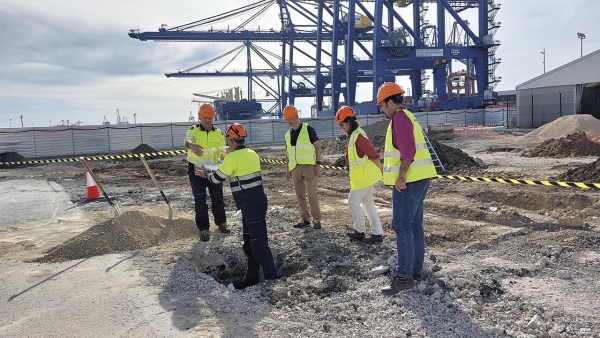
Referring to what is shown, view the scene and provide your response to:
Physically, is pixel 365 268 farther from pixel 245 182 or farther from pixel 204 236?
pixel 204 236

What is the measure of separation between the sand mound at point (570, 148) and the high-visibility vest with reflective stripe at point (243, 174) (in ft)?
43.2

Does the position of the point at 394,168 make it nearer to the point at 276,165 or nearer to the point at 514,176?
the point at 514,176

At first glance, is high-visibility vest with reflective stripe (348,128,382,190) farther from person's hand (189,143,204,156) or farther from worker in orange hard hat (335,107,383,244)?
person's hand (189,143,204,156)

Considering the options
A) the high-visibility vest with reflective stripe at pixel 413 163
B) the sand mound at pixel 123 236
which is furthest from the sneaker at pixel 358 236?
the sand mound at pixel 123 236

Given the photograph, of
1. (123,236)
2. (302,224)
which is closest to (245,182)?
(302,224)

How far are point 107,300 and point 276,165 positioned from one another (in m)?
12.5

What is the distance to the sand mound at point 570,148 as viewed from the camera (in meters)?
14.3

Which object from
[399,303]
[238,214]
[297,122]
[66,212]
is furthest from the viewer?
[66,212]

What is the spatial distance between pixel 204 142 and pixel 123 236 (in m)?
1.59

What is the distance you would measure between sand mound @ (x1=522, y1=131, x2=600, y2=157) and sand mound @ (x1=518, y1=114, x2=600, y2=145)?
5886 millimetres

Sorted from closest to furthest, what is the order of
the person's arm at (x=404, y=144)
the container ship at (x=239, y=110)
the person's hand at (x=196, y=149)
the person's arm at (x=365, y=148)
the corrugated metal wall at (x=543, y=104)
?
1. the person's arm at (x=404, y=144)
2. the person's arm at (x=365, y=148)
3. the person's hand at (x=196, y=149)
4. the corrugated metal wall at (x=543, y=104)
5. the container ship at (x=239, y=110)

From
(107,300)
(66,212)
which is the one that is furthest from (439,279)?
(66,212)

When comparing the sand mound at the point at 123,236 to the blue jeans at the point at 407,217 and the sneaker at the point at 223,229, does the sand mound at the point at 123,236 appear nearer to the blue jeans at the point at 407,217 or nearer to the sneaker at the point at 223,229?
the sneaker at the point at 223,229

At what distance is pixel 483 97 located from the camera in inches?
1495
